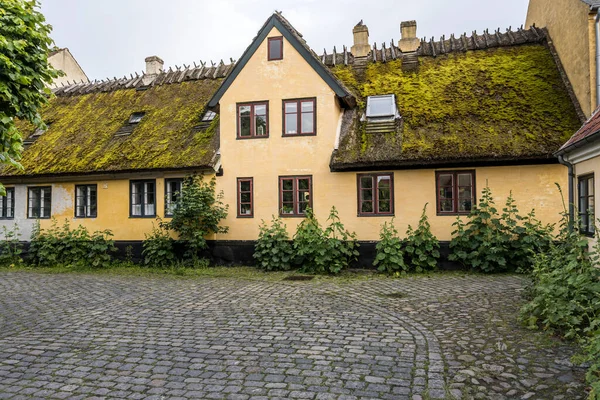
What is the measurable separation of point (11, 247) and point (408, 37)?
1777 cm

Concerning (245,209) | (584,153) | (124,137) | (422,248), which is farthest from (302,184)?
(584,153)

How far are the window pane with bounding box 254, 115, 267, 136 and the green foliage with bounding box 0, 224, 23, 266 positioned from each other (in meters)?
10.3

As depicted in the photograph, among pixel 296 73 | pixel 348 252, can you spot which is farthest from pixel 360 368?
pixel 296 73

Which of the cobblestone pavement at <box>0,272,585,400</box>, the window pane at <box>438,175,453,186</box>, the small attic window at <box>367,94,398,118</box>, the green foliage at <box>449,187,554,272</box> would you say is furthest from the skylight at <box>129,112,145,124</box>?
the green foliage at <box>449,187,554,272</box>

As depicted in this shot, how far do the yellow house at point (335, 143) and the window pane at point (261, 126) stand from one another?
4 centimetres

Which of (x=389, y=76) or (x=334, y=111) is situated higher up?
(x=389, y=76)

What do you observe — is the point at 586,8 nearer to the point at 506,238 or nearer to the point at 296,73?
the point at 506,238

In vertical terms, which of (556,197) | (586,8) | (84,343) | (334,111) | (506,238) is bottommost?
(84,343)

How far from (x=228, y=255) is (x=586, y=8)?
1305cm

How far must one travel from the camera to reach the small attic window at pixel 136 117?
1836 cm

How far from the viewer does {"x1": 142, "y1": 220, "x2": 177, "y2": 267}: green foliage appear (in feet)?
49.3

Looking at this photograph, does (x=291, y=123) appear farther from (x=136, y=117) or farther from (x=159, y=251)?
(x=136, y=117)

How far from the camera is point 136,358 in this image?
5.79 metres

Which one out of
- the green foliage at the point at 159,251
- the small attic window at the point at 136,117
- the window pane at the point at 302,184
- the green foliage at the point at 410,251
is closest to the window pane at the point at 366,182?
the green foliage at the point at 410,251
